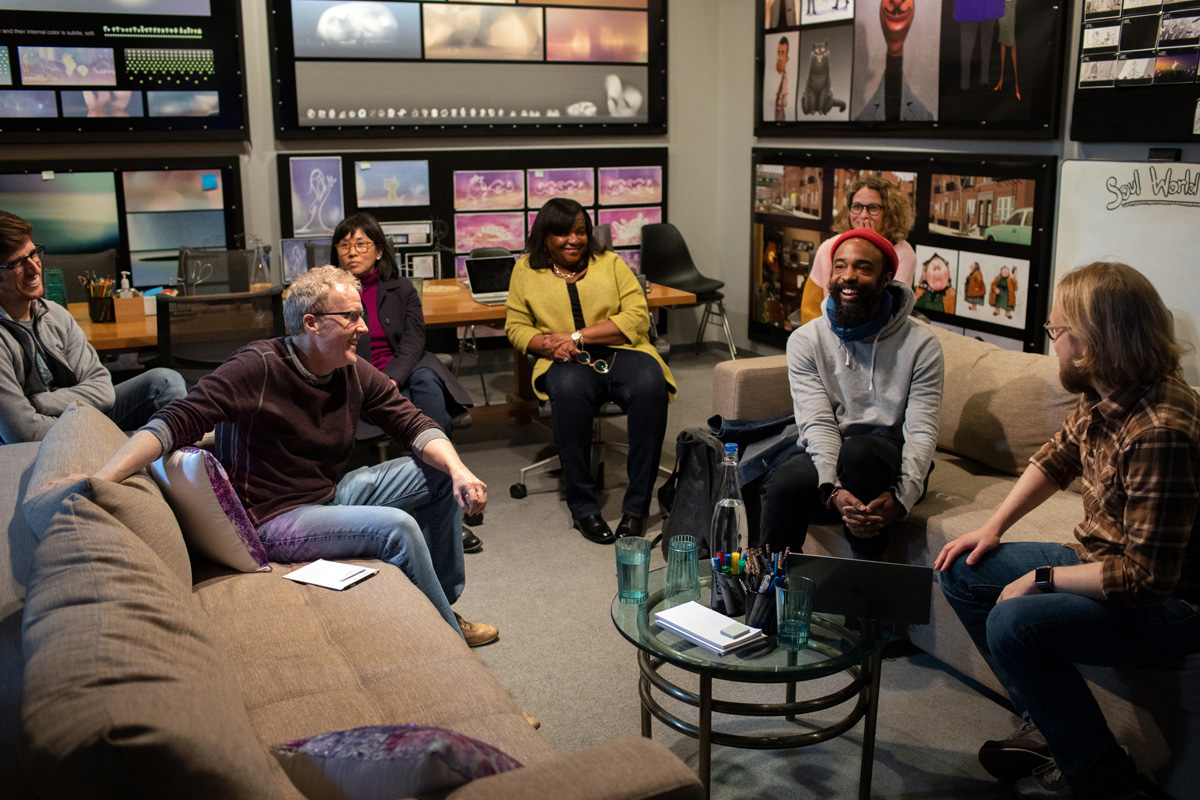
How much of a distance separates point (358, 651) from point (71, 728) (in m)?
0.99

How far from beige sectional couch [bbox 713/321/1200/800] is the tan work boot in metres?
1.07

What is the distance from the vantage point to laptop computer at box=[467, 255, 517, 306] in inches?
198

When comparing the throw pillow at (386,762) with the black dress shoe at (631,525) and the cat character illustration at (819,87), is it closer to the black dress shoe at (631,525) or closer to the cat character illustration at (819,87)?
the black dress shoe at (631,525)

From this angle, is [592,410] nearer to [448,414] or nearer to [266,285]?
[448,414]

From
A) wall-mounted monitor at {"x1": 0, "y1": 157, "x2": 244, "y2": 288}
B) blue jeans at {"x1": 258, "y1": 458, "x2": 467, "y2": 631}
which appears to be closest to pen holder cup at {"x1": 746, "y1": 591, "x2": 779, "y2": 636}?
blue jeans at {"x1": 258, "y1": 458, "x2": 467, "y2": 631}

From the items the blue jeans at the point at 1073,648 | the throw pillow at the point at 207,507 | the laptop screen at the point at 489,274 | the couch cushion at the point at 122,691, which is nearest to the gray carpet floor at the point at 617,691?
the blue jeans at the point at 1073,648

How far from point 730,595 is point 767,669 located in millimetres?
280

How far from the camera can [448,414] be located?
4.20 meters

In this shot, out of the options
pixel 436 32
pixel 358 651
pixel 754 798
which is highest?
pixel 436 32

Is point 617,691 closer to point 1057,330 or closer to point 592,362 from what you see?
point 1057,330

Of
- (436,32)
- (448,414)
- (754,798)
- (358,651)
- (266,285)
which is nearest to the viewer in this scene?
(358,651)

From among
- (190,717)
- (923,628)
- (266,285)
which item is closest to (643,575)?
(923,628)

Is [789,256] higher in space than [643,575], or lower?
higher

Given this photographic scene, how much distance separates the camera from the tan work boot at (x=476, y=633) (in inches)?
128
